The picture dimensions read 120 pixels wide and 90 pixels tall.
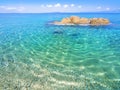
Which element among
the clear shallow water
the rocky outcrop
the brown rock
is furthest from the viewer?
the brown rock

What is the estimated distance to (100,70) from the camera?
37.0ft

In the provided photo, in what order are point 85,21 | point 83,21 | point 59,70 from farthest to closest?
point 83,21 → point 85,21 → point 59,70

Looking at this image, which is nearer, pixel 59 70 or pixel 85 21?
pixel 59 70

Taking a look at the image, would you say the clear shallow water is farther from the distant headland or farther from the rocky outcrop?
the rocky outcrop

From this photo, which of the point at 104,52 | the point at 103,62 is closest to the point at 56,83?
the point at 103,62

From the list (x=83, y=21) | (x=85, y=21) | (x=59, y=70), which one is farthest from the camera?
(x=83, y=21)

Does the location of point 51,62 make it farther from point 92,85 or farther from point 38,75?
point 92,85

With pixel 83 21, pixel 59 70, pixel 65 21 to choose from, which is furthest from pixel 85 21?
pixel 59 70

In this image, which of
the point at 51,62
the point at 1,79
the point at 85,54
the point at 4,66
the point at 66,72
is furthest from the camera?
the point at 85,54

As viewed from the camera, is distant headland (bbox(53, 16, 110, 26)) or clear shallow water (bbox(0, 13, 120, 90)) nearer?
clear shallow water (bbox(0, 13, 120, 90))

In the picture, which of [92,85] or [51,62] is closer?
[92,85]

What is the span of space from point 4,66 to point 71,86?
4827 millimetres

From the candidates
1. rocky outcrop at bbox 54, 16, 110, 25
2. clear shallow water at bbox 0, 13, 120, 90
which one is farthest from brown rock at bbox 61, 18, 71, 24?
clear shallow water at bbox 0, 13, 120, 90

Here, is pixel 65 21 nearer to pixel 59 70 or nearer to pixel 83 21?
pixel 83 21
